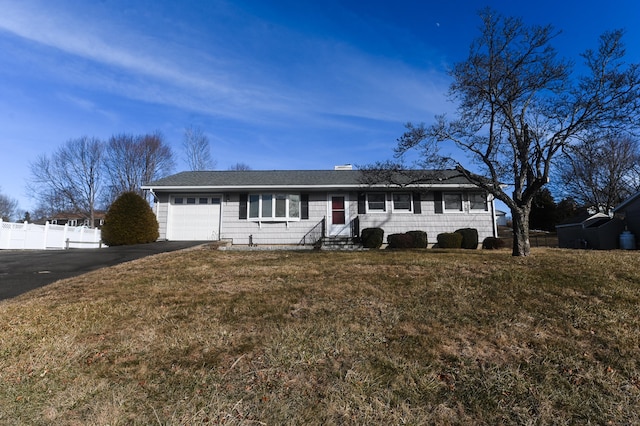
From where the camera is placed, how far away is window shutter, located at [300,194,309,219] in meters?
15.4

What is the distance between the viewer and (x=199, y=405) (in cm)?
274

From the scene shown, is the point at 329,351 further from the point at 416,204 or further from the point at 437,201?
the point at 437,201

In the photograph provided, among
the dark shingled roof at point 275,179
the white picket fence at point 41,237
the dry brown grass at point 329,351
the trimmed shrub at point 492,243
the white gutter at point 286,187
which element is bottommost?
the dry brown grass at point 329,351

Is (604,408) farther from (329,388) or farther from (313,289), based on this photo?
(313,289)

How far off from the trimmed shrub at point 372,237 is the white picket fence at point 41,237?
12.6 meters

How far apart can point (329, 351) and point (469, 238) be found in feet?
41.7

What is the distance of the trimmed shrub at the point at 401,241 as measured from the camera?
14.0 m

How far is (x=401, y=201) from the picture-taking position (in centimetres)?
1561

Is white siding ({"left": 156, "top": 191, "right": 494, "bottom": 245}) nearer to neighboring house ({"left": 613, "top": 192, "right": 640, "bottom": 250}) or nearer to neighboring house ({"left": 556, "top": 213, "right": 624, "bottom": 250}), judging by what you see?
neighboring house ({"left": 556, "top": 213, "right": 624, "bottom": 250})

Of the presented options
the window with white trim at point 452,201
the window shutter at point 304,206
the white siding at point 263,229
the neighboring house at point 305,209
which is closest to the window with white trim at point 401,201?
the neighboring house at point 305,209

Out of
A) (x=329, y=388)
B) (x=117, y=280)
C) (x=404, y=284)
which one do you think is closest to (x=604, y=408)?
(x=329, y=388)

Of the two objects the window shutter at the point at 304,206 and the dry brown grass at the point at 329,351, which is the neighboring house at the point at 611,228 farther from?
the window shutter at the point at 304,206

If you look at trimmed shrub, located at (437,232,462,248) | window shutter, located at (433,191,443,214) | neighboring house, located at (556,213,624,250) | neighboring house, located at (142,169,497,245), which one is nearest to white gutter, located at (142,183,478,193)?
neighboring house, located at (142,169,497,245)

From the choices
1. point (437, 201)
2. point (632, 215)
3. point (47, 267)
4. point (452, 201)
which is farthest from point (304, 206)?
point (632, 215)
